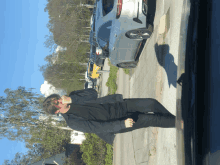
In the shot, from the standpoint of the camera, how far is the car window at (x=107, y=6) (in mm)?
7611

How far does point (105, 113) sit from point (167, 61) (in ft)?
→ 8.62

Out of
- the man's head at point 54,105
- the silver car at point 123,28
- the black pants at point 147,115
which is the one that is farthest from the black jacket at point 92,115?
the silver car at point 123,28

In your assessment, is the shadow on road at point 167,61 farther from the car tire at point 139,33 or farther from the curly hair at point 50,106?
the curly hair at point 50,106

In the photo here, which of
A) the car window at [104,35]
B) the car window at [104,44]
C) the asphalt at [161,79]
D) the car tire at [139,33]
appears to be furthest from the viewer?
the car window at [104,44]

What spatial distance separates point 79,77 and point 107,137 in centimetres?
2561

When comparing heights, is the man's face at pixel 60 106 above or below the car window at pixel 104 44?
below

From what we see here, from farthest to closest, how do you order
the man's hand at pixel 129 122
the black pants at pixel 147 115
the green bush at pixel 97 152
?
the green bush at pixel 97 152 → the black pants at pixel 147 115 → the man's hand at pixel 129 122

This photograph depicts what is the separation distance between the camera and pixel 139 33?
20.9 ft

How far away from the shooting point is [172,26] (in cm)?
514

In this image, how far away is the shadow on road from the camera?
4.58 metres

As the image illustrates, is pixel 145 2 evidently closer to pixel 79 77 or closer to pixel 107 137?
pixel 107 137

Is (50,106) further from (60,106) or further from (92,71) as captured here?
(92,71)

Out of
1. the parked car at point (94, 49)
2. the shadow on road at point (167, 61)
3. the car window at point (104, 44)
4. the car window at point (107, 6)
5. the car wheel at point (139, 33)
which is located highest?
the parked car at point (94, 49)

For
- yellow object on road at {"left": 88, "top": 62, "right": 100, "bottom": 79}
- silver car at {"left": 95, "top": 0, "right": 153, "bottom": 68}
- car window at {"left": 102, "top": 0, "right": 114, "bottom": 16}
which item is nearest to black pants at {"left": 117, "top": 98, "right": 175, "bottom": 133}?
silver car at {"left": 95, "top": 0, "right": 153, "bottom": 68}
